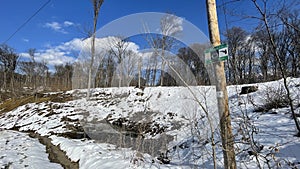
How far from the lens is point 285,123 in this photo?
343 cm

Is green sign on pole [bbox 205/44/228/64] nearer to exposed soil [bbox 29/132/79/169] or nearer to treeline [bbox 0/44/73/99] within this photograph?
exposed soil [bbox 29/132/79/169]

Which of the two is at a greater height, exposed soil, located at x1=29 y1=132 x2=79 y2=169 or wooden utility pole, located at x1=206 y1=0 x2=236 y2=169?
wooden utility pole, located at x1=206 y1=0 x2=236 y2=169

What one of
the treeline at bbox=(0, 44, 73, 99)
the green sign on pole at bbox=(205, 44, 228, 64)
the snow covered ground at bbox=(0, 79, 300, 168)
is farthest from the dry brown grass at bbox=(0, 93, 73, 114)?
the green sign on pole at bbox=(205, 44, 228, 64)

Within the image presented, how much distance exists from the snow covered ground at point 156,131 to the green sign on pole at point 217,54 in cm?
55

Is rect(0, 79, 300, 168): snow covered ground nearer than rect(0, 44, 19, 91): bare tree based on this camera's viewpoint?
Yes

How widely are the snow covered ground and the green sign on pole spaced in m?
0.55

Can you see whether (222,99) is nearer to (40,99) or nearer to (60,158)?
(60,158)

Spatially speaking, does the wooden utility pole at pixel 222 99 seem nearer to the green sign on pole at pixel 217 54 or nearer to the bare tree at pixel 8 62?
the green sign on pole at pixel 217 54

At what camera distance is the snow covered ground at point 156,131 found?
284 centimetres

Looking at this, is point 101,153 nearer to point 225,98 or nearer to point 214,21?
point 225,98

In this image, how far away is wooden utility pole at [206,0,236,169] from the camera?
201 centimetres

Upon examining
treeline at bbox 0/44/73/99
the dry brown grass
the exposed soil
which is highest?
treeline at bbox 0/44/73/99

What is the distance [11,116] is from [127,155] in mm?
13871

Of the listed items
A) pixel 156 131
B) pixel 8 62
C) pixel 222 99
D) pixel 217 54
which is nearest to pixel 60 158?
pixel 156 131
